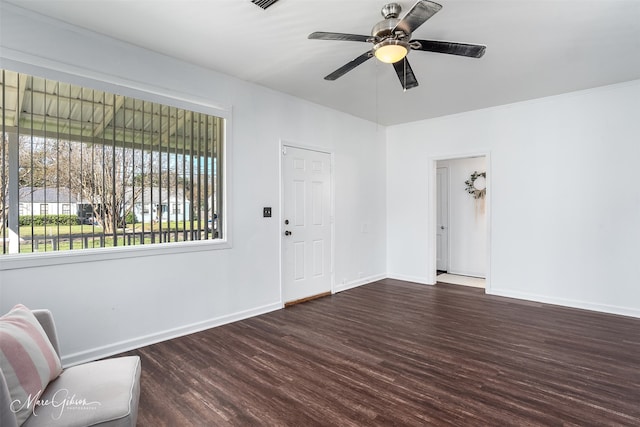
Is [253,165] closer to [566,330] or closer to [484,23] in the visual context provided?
[484,23]

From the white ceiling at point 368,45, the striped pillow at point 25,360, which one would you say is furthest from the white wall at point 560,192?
the striped pillow at point 25,360

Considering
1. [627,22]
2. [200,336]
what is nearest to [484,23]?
[627,22]

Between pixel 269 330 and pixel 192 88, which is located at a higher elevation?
pixel 192 88

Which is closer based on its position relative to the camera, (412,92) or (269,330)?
(269,330)

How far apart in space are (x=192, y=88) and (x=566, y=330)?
4.68 metres

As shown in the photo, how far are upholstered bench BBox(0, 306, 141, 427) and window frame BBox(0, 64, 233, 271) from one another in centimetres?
102

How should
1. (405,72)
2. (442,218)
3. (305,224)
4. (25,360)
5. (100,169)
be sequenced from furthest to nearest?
(442,218)
(305,224)
(100,169)
(405,72)
(25,360)

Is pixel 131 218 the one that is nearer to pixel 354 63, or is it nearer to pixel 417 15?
pixel 354 63

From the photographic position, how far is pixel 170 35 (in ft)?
9.32

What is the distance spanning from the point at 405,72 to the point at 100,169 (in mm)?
2834

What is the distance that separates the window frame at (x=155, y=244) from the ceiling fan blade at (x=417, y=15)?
217 cm

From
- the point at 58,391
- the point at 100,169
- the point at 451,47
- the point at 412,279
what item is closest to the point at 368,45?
the point at 451,47

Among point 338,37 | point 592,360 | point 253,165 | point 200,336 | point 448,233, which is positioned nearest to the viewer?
point 338,37

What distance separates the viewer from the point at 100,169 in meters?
2.95
